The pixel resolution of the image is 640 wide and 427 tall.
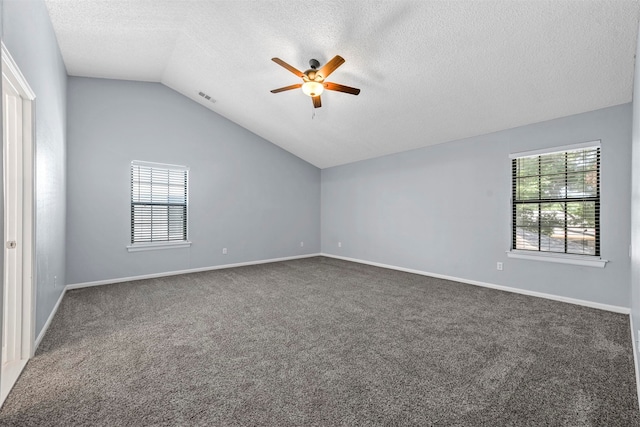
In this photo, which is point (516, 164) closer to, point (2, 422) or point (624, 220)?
point (624, 220)

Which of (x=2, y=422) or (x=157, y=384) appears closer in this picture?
(x=2, y=422)

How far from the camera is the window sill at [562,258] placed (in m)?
3.46

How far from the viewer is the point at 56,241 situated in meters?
3.33

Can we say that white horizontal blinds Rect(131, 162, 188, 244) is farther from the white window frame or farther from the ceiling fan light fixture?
the white window frame

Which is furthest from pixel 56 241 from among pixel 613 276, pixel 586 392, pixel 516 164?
pixel 613 276

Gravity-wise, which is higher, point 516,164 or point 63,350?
point 516,164

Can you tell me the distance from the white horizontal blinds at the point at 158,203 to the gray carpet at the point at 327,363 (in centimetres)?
139

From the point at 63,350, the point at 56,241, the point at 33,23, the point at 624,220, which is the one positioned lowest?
the point at 63,350

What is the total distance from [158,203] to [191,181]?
69cm

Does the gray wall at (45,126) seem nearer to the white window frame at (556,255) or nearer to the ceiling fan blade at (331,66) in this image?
the ceiling fan blade at (331,66)

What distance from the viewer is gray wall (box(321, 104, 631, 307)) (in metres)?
3.36

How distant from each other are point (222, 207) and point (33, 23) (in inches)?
146

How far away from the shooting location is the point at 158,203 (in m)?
5.02

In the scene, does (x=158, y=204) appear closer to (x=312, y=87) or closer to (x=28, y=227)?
(x=28, y=227)
